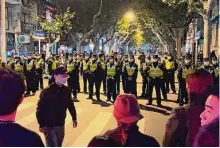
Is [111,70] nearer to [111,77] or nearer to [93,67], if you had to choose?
[111,77]

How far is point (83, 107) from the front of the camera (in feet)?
46.5

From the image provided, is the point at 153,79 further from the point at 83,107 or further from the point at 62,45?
the point at 62,45

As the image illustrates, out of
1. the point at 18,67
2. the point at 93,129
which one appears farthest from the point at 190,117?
the point at 18,67

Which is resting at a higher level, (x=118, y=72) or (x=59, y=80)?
(x=59, y=80)

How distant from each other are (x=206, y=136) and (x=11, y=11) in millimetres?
40345

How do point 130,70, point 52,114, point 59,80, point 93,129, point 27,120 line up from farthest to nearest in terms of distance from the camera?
point 130,70, point 27,120, point 93,129, point 59,80, point 52,114

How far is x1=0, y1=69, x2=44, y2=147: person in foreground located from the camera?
9.53 feet

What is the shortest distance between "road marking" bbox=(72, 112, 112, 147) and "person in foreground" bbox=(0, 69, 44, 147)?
5347 mm

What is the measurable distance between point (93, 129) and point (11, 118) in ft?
24.5

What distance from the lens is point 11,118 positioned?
2.99 meters

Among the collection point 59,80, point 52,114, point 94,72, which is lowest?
point 52,114

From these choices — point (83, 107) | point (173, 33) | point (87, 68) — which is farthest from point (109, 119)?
point (173, 33)

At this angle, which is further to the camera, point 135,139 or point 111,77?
point 111,77

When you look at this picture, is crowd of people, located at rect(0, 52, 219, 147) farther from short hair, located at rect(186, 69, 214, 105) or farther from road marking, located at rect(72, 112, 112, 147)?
road marking, located at rect(72, 112, 112, 147)
